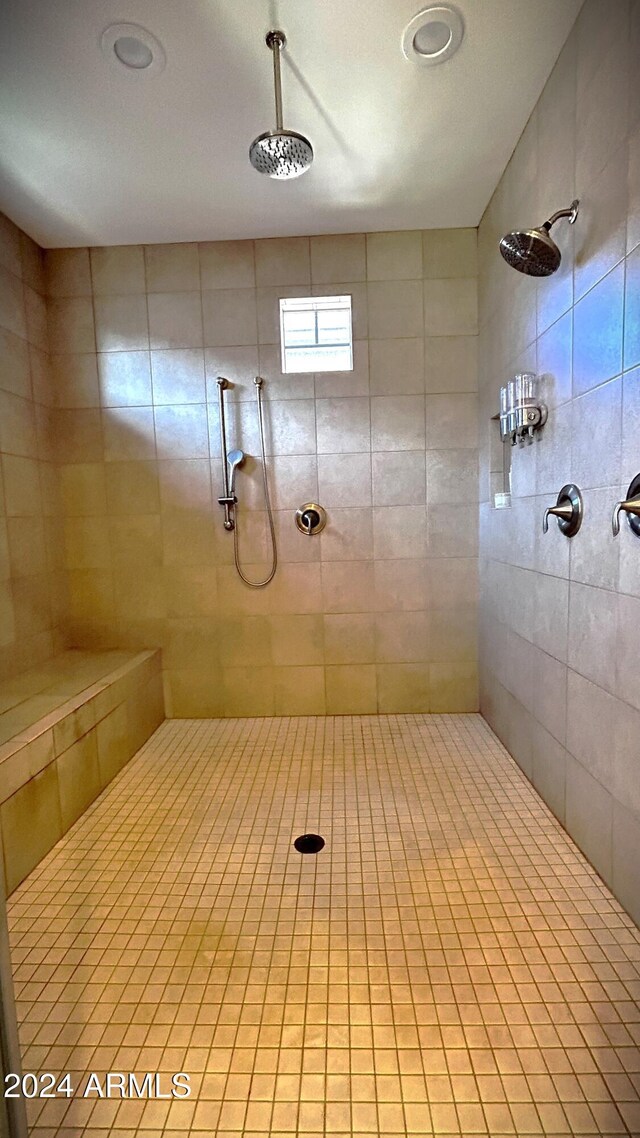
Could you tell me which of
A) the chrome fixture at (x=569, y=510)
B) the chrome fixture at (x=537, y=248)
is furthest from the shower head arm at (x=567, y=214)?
the chrome fixture at (x=569, y=510)

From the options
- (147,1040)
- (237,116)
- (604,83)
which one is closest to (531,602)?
(604,83)

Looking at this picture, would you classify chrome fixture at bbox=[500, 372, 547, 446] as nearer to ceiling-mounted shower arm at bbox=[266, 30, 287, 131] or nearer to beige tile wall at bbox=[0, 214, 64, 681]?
ceiling-mounted shower arm at bbox=[266, 30, 287, 131]

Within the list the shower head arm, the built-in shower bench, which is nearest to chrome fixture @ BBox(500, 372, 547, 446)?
the shower head arm

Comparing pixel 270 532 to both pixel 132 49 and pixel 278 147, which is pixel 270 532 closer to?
pixel 278 147

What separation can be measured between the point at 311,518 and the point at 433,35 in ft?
5.76

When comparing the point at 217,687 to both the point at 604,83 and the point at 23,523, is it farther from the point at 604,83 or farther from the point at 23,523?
the point at 604,83

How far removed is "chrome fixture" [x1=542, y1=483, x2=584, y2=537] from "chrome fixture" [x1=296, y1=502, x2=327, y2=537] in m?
1.22

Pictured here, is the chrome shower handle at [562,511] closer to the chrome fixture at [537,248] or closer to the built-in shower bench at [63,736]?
the chrome fixture at [537,248]

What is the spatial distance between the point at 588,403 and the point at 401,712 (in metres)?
1.82

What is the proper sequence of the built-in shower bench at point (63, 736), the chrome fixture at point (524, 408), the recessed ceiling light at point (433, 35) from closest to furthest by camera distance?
the recessed ceiling light at point (433, 35) < the built-in shower bench at point (63, 736) < the chrome fixture at point (524, 408)

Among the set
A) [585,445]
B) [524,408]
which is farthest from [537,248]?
[585,445]

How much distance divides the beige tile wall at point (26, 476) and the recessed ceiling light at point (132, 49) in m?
1.10

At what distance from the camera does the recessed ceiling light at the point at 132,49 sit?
138 cm

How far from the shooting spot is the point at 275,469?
2498 mm
